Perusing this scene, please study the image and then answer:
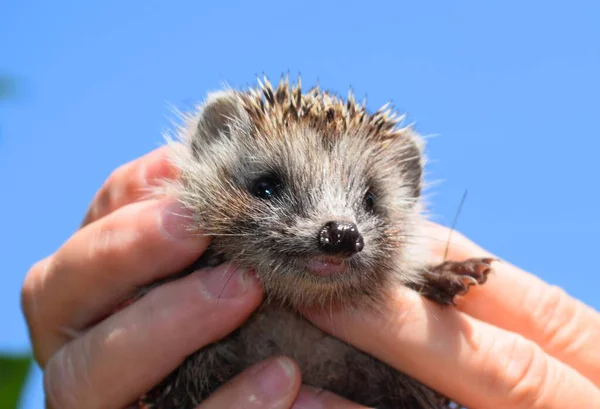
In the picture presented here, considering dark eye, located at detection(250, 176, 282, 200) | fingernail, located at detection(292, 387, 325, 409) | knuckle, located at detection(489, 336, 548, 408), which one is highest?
dark eye, located at detection(250, 176, 282, 200)

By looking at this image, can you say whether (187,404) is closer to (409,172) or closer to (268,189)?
(268,189)

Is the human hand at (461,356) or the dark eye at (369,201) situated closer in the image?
the human hand at (461,356)

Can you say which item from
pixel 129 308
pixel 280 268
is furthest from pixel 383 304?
pixel 129 308

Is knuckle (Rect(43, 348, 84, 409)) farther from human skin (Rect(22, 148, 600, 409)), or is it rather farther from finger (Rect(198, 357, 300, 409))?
finger (Rect(198, 357, 300, 409))

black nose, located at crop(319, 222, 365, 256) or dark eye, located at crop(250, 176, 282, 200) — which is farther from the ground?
dark eye, located at crop(250, 176, 282, 200)

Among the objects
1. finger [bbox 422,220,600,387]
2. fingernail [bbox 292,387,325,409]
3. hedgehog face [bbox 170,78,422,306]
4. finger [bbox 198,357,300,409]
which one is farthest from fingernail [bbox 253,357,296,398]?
finger [bbox 422,220,600,387]

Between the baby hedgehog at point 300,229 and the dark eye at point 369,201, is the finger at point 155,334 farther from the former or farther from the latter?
the dark eye at point 369,201

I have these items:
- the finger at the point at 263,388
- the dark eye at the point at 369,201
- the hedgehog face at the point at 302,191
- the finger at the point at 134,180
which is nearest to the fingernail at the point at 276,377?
the finger at the point at 263,388
